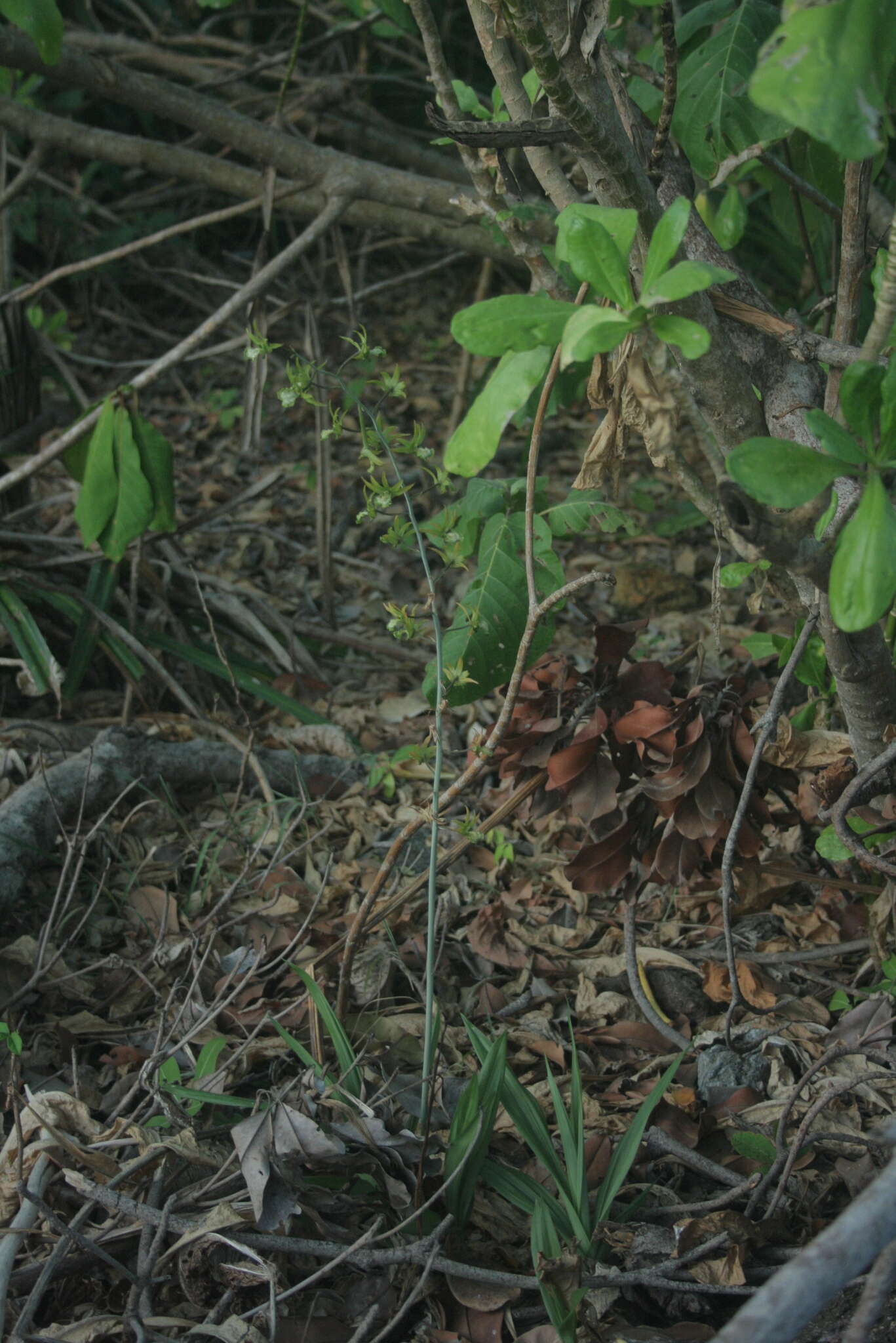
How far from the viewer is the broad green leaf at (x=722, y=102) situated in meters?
1.36

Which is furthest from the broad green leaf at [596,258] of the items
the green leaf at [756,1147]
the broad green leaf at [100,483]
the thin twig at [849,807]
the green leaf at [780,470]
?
the broad green leaf at [100,483]

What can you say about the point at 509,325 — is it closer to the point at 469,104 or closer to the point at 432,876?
the point at 432,876

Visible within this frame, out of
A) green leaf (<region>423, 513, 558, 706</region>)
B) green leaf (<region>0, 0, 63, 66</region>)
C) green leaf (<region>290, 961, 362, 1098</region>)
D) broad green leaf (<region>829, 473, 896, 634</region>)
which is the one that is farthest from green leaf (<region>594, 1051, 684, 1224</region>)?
green leaf (<region>0, 0, 63, 66</region>)

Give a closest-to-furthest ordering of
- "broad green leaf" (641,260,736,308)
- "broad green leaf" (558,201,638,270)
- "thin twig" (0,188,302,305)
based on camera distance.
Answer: "broad green leaf" (641,260,736,308) < "broad green leaf" (558,201,638,270) < "thin twig" (0,188,302,305)

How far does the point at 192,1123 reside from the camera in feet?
3.99

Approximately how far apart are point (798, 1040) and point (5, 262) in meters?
2.72

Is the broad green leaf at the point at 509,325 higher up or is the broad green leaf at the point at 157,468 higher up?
the broad green leaf at the point at 509,325

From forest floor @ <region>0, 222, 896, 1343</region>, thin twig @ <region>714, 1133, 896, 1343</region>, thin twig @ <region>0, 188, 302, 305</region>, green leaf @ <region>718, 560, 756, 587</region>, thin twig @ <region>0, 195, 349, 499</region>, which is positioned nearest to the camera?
thin twig @ <region>714, 1133, 896, 1343</region>

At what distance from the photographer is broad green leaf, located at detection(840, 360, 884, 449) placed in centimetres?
87

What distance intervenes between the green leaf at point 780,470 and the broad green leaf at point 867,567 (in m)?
0.05

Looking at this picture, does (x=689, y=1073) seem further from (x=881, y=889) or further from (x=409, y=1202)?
(x=409, y=1202)

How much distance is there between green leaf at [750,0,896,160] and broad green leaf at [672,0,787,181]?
2.28 feet

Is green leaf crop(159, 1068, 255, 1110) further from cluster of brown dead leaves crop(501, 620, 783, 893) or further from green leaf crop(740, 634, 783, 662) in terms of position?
green leaf crop(740, 634, 783, 662)

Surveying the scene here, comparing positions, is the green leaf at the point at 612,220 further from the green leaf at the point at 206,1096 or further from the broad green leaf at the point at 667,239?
the green leaf at the point at 206,1096
